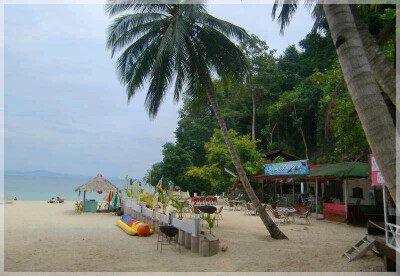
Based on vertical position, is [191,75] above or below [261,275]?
above

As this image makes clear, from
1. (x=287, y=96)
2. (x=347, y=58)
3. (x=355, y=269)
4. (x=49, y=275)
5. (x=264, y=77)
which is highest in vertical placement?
(x=264, y=77)

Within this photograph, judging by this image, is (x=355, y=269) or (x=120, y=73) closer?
(x=355, y=269)

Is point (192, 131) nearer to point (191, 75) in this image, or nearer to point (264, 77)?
point (264, 77)

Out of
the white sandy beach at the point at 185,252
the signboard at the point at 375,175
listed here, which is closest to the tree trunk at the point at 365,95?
the signboard at the point at 375,175

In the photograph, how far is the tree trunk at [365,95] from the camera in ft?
9.25

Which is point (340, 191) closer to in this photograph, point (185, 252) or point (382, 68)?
point (185, 252)

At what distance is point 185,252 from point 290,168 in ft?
33.3

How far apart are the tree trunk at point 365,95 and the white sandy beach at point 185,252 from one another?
4.12 meters

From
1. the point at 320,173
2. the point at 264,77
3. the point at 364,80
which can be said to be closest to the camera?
the point at 364,80

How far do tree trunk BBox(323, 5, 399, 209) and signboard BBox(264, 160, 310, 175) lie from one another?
43.0ft

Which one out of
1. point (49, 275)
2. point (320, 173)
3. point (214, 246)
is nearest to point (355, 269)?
point (214, 246)

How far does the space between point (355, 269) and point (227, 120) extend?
2964cm

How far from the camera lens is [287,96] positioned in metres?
30.0

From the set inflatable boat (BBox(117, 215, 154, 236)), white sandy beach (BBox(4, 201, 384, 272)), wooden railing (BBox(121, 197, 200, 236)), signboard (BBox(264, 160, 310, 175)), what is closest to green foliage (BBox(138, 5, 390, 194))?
signboard (BBox(264, 160, 310, 175))
